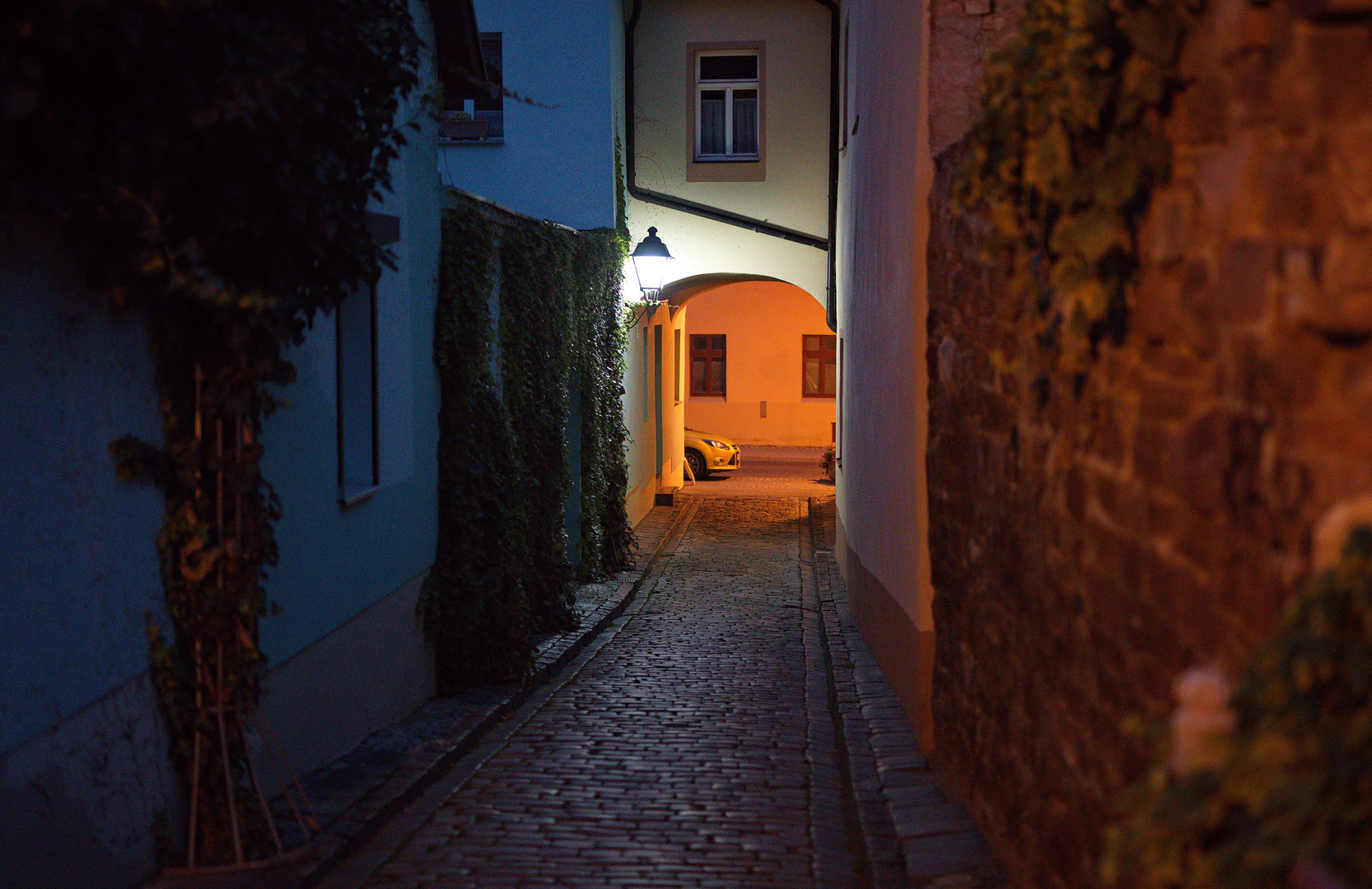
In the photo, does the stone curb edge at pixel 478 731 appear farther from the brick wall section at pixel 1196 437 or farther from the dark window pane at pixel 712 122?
the dark window pane at pixel 712 122

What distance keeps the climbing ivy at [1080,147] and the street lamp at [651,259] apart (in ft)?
34.8

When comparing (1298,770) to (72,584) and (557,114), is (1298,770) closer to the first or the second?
(72,584)

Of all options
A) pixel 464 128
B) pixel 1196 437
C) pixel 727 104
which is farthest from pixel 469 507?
pixel 727 104

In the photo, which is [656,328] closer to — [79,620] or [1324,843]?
[79,620]

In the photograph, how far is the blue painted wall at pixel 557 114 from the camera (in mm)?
15125

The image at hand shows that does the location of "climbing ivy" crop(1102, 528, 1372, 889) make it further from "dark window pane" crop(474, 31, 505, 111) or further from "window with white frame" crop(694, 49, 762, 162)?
"window with white frame" crop(694, 49, 762, 162)

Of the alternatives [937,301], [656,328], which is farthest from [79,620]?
[656,328]

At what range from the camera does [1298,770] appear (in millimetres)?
1891

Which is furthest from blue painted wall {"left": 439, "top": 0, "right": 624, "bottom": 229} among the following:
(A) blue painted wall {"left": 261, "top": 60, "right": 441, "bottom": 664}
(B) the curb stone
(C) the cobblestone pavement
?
(B) the curb stone

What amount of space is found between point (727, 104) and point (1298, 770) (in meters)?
15.5

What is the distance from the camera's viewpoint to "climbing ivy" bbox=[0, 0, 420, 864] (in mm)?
4008

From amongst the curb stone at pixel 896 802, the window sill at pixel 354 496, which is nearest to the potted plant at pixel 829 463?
the curb stone at pixel 896 802

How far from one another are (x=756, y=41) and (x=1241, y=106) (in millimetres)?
14940

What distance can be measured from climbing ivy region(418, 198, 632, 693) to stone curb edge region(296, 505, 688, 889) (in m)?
0.26
